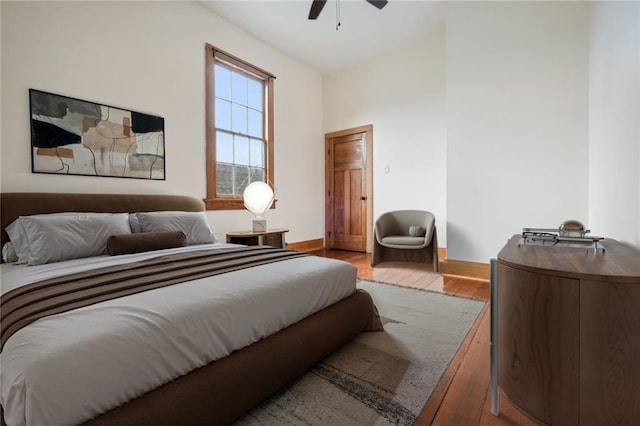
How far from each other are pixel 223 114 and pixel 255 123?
21.9 inches

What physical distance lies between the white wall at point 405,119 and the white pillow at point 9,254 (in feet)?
13.8

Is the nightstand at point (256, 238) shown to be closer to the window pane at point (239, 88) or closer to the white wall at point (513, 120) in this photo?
the window pane at point (239, 88)

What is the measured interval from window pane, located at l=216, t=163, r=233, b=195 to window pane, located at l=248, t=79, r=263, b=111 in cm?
105

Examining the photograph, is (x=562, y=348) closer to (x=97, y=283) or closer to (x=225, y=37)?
(x=97, y=283)

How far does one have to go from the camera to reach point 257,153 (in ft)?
14.3

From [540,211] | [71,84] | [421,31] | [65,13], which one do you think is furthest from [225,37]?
[540,211]

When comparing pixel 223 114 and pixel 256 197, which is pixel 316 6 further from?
pixel 256 197

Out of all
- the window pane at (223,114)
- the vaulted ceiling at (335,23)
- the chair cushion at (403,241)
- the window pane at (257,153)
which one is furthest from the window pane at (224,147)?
the chair cushion at (403,241)

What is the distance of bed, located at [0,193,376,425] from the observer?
77 cm

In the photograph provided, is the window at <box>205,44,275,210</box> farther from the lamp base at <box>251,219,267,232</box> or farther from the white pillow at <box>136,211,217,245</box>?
the white pillow at <box>136,211,217,245</box>

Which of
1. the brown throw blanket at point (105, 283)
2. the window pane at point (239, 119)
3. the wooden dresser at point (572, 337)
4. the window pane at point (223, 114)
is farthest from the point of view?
the window pane at point (239, 119)

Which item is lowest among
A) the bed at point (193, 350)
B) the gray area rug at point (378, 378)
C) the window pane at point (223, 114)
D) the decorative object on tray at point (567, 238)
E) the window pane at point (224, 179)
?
the gray area rug at point (378, 378)

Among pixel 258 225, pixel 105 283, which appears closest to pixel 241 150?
pixel 258 225

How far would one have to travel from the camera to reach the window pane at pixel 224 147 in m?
3.83
